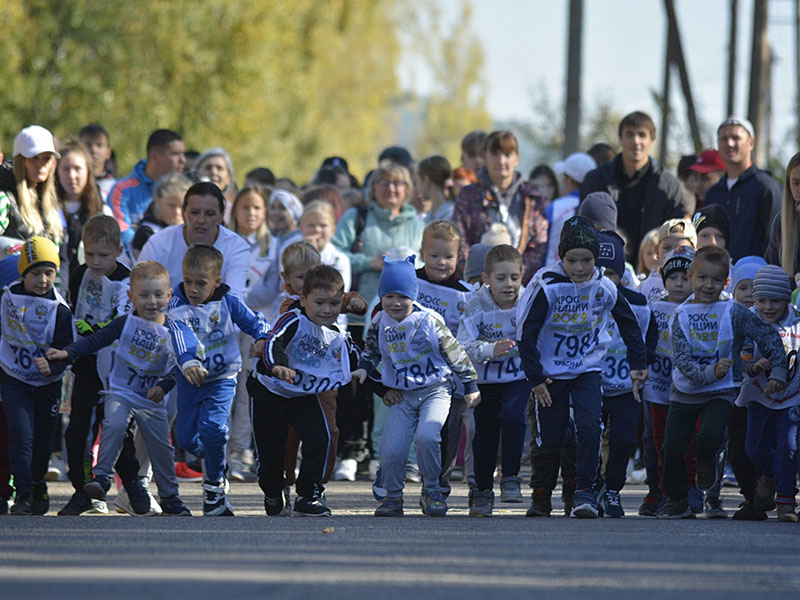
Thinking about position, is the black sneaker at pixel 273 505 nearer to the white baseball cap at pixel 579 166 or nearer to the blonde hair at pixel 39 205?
the blonde hair at pixel 39 205

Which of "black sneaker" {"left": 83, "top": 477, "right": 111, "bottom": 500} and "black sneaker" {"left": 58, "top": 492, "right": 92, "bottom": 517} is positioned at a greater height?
"black sneaker" {"left": 83, "top": 477, "right": 111, "bottom": 500}

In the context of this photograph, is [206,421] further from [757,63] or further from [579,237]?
[757,63]

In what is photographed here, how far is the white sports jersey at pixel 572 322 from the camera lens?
Result: 956 cm

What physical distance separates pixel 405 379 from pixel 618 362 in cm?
141

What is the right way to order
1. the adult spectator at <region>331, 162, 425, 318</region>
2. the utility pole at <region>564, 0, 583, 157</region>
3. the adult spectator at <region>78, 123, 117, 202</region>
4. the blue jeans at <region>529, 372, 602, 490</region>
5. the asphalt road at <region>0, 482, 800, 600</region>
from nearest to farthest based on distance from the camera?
the asphalt road at <region>0, 482, 800, 600</region> → the blue jeans at <region>529, 372, 602, 490</region> → the adult spectator at <region>331, 162, 425, 318</region> → the adult spectator at <region>78, 123, 117, 202</region> → the utility pole at <region>564, 0, 583, 157</region>

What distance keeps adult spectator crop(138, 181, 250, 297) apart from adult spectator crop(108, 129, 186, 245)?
2.16m

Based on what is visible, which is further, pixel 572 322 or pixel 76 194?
pixel 76 194

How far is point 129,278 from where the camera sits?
10.2 metres

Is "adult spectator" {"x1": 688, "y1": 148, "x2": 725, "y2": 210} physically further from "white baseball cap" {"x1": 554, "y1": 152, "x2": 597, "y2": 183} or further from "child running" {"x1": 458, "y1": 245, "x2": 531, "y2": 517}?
"child running" {"x1": 458, "y1": 245, "x2": 531, "y2": 517}

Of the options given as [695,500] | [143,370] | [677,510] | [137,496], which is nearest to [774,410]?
[695,500]

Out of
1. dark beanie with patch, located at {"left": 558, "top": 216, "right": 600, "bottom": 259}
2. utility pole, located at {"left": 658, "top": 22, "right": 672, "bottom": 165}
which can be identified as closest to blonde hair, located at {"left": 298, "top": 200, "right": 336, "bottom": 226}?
dark beanie with patch, located at {"left": 558, "top": 216, "right": 600, "bottom": 259}

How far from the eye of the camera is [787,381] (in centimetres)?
956

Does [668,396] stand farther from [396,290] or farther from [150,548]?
[150,548]

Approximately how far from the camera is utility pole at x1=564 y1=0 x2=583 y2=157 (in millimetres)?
21250
